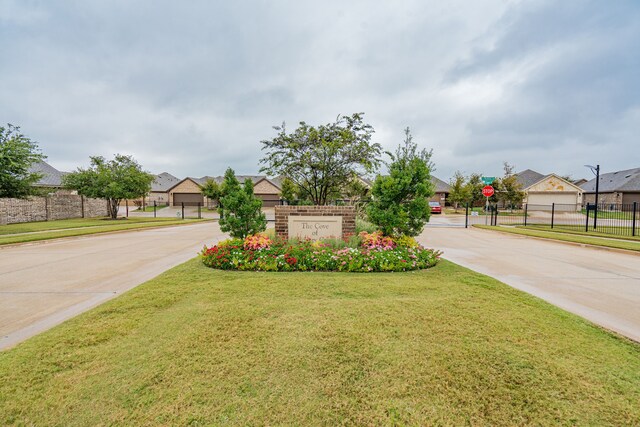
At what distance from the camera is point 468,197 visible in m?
Result: 36.3

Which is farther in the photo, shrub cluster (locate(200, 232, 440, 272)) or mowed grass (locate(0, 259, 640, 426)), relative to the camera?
shrub cluster (locate(200, 232, 440, 272))

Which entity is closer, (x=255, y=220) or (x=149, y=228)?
(x=255, y=220)

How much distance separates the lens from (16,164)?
41.2ft

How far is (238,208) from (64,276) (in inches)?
156

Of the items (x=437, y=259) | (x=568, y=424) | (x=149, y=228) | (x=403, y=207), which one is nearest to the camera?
(x=568, y=424)

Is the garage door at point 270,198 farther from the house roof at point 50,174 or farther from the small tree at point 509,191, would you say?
the small tree at point 509,191

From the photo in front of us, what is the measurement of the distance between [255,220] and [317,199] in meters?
7.12

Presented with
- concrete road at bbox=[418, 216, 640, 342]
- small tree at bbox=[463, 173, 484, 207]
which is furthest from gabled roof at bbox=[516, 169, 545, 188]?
concrete road at bbox=[418, 216, 640, 342]

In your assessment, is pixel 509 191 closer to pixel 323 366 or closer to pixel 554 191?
pixel 554 191

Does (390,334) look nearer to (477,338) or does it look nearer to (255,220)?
(477,338)

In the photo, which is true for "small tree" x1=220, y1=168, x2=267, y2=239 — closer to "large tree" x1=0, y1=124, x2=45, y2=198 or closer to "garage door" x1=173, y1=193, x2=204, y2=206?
"large tree" x1=0, y1=124, x2=45, y2=198

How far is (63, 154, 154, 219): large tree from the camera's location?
81.5 ft

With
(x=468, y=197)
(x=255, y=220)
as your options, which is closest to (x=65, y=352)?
(x=255, y=220)

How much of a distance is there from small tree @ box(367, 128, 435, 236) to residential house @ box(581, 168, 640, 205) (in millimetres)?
46414
